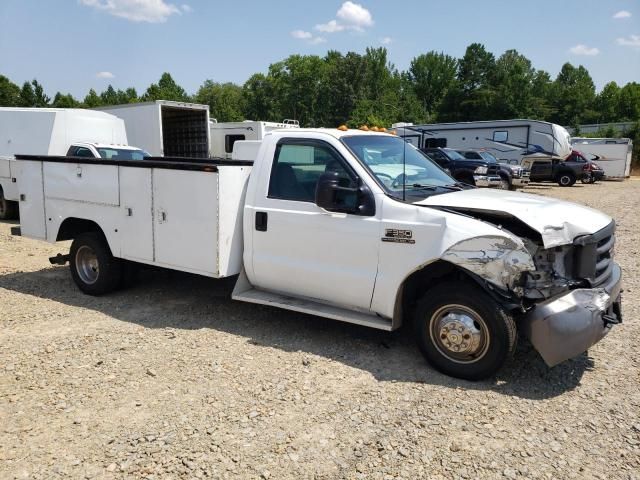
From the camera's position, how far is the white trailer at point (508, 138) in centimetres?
2609

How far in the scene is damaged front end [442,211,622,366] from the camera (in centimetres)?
389

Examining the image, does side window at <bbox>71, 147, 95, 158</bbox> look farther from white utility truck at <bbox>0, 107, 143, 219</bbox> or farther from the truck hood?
the truck hood

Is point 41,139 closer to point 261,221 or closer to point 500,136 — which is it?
point 261,221

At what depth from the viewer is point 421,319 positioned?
440 cm

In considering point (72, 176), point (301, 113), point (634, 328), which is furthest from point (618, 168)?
point (301, 113)

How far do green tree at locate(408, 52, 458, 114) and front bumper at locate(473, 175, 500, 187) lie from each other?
69.9 meters

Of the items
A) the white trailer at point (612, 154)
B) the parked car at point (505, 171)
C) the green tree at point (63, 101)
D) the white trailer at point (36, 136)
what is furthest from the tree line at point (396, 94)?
the white trailer at point (36, 136)

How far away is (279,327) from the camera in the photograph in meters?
5.49

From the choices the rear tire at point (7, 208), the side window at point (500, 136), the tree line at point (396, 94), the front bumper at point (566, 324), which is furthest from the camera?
the tree line at point (396, 94)

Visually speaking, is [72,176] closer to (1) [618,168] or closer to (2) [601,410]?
(2) [601,410]

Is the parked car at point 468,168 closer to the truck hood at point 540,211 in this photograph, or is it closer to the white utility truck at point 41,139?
the white utility truck at point 41,139

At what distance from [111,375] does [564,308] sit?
361cm

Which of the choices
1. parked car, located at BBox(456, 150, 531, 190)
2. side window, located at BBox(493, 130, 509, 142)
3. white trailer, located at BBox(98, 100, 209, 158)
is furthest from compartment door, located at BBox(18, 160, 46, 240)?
side window, located at BBox(493, 130, 509, 142)

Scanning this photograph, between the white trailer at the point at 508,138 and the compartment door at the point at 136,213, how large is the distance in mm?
20524
